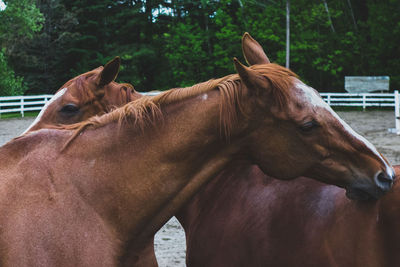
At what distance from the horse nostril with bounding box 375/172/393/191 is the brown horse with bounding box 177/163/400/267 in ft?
0.14

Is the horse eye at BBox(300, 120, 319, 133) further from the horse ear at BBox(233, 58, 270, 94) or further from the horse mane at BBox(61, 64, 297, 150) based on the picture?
the horse ear at BBox(233, 58, 270, 94)

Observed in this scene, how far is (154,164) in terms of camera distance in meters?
2.16

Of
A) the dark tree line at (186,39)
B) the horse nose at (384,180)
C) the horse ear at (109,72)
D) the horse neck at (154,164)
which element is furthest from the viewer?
the dark tree line at (186,39)

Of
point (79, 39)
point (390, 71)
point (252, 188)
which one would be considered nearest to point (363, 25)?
point (390, 71)

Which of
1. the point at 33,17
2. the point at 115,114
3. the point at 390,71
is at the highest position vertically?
the point at 33,17

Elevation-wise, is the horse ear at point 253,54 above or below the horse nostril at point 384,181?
above

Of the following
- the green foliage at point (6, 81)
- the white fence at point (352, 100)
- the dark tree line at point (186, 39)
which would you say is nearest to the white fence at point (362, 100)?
the white fence at point (352, 100)

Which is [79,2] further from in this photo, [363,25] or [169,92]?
[169,92]

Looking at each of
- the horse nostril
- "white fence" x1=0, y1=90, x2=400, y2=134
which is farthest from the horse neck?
"white fence" x1=0, y1=90, x2=400, y2=134

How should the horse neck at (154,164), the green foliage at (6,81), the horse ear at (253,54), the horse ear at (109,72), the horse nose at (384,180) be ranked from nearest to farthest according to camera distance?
the horse nose at (384,180), the horse neck at (154,164), the horse ear at (253,54), the horse ear at (109,72), the green foliage at (6,81)

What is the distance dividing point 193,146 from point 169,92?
30 centimetres

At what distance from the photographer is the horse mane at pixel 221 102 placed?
206 centimetres

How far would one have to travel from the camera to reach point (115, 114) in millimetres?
2268

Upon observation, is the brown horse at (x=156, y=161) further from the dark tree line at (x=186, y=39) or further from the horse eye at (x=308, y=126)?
the dark tree line at (x=186, y=39)
